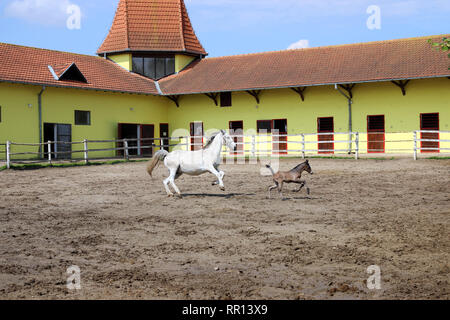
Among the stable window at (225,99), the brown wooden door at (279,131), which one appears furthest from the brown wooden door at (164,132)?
the brown wooden door at (279,131)

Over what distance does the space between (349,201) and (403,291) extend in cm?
597

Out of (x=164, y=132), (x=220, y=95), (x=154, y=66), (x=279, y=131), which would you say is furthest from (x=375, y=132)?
(x=154, y=66)

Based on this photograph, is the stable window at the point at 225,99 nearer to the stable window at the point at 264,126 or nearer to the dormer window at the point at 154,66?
the stable window at the point at 264,126

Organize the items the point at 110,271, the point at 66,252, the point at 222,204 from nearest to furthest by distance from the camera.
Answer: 1. the point at 110,271
2. the point at 66,252
3. the point at 222,204

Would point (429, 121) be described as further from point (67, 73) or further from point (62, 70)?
point (62, 70)

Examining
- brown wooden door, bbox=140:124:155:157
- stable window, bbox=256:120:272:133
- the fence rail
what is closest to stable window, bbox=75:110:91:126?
the fence rail

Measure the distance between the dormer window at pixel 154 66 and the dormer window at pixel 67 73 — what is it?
232 inches

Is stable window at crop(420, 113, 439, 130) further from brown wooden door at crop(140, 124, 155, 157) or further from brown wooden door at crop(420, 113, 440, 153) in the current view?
brown wooden door at crop(140, 124, 155, 157)

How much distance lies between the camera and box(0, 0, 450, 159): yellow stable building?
25375 millimetres

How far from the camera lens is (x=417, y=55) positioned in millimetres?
26578

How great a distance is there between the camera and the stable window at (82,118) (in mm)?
27953

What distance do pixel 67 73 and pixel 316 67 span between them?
12652mm

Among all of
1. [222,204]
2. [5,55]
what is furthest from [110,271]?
[5,55]
